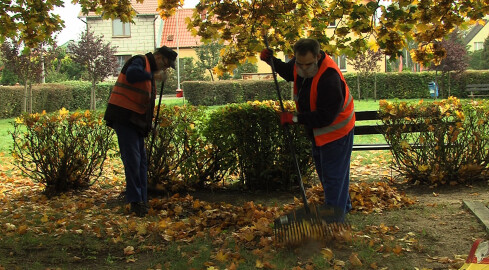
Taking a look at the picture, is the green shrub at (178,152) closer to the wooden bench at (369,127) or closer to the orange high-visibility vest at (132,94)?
the orange high-visibility vest at (132,94)

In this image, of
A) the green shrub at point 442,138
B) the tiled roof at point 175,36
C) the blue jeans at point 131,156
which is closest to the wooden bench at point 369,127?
the green shrub at point 442,138

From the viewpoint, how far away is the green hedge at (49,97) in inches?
893

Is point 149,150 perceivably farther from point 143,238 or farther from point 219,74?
point 143,238

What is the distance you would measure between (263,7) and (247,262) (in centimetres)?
382

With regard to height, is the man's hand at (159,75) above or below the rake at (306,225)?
above

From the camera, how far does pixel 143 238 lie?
15.9 feet

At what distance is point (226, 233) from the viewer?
4.98 metres

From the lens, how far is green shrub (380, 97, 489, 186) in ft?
22.1

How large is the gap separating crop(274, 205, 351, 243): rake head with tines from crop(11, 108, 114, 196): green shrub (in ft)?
12.3

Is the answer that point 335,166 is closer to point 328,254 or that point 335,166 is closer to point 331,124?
point 331,124

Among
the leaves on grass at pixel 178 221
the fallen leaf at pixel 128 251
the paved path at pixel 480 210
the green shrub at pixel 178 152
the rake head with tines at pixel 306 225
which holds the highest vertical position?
the green shrub at pixel 178 152

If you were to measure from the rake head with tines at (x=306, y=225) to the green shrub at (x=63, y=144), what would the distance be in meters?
3.74

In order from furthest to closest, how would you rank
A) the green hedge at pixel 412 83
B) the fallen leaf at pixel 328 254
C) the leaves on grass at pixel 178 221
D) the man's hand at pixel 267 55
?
the green hedge at pixel 412 83 < the man's hand at pixel 267 55 < the leaves on grass at pixel 178 221 < the fallen leaf at pixel 328 254

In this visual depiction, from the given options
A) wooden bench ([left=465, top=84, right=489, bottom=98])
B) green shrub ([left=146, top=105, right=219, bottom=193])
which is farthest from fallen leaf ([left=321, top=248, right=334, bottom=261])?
wooden bench ([left=465, top=84, right=489, bottom=98])
